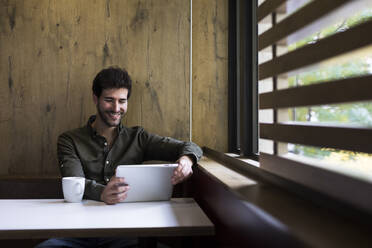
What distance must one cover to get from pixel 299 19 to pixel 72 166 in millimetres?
1446

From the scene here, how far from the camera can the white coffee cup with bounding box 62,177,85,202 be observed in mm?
1604

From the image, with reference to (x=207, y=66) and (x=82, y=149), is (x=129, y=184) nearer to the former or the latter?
(x=82, y=149)

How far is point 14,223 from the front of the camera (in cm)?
128

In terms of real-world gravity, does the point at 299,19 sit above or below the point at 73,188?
above

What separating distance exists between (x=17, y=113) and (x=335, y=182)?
90.1 inches

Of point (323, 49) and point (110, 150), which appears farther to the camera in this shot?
point (110, 150)

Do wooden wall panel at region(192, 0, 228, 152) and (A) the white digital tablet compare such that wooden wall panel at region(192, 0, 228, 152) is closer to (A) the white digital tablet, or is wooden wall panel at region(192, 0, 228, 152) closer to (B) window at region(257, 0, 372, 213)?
(A) the white digital tablet

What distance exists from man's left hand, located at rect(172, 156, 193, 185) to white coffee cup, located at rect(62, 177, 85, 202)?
0.41 m

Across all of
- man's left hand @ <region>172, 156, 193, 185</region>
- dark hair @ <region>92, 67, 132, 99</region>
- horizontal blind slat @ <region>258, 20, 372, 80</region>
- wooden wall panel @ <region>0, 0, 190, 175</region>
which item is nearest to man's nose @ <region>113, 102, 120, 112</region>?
dark hair @ <region>92, 67, 132, 99</region>

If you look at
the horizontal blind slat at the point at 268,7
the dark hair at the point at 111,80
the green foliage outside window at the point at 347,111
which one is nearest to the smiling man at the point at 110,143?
the dark hair at the point at 111,80

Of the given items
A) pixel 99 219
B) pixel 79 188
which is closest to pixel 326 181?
pixel 99 219

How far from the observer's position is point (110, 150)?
2217mm

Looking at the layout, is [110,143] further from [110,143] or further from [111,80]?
[111,80]

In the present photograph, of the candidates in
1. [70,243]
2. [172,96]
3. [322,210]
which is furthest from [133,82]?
[322,210]
